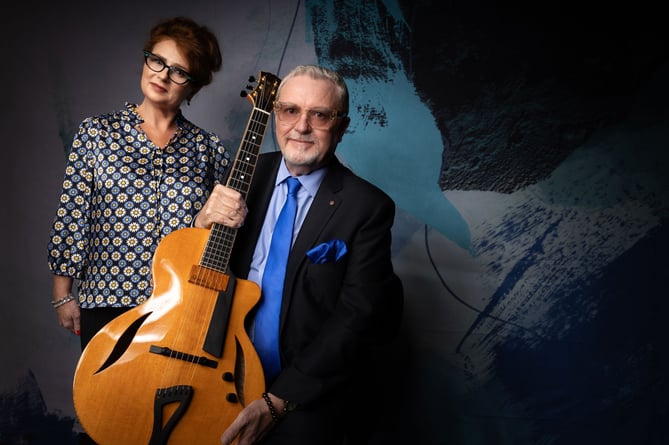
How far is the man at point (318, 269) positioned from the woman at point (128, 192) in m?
0.45

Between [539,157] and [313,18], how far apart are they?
4.66 ft

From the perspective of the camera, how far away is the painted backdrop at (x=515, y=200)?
3000mm

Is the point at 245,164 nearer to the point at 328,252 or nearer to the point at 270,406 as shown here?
the point at 328,252

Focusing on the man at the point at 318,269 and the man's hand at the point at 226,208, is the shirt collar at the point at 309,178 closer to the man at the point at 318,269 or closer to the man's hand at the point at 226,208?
the man at the point at 318,269

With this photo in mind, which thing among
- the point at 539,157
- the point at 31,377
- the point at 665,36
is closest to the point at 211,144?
the point at 539,157

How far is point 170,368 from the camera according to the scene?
1656 millimetres

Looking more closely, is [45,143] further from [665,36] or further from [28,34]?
[665,36]

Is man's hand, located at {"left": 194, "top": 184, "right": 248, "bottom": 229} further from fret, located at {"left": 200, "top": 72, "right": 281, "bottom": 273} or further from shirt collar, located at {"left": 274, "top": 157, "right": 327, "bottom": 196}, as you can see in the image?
shirt collar, located at {"left": 274, "top": 157, "right": 327, "bottom": 196}

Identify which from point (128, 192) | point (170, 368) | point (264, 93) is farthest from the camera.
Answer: point (128, 192)

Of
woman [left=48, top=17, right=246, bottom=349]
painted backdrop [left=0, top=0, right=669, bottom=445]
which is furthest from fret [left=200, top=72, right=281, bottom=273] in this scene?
painted backdrop [left=0, top=0, right=669, bottom=445]

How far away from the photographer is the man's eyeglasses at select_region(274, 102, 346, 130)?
6.27 ft

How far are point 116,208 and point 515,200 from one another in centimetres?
198

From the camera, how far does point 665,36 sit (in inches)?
117

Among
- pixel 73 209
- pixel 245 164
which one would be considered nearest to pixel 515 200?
pixel 245 164
